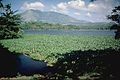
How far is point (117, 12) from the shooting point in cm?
2275

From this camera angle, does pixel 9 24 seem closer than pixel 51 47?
No

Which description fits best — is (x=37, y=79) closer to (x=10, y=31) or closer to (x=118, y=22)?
(x=118, y=22)

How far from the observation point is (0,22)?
67125 mm

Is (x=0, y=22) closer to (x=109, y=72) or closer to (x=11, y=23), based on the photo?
(x=11, y=23)

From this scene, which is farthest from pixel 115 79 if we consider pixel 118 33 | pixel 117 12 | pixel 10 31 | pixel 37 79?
pixel 10 31

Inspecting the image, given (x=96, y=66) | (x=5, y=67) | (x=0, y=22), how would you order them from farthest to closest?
(x=0, y=22), (x=5, y=67), (x=96, y=66)

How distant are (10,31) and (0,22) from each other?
13.6 feet

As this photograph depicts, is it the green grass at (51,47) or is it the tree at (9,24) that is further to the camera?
the tree at (9,24)

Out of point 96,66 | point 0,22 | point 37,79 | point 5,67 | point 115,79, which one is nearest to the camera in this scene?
point 115,79

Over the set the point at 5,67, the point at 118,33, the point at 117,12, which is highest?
the point at 117,12

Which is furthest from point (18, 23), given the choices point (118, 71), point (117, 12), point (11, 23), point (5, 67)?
point (118, 71)

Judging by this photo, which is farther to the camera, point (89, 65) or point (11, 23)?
point (11, 23)

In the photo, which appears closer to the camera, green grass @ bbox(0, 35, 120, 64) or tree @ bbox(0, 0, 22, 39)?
green grass @ bbox(0, 35, 120, 64)

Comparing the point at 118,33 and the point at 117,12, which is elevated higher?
the point at 117,12
